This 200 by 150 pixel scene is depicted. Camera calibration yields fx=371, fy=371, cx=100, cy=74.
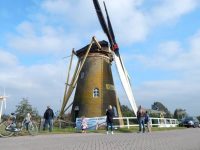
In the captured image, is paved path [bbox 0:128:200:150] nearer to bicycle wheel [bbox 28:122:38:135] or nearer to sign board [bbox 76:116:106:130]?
bicycle wheel [bbox 28:122:38:135]

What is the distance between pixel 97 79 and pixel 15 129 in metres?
18.7

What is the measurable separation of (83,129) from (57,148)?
1008 centimetres

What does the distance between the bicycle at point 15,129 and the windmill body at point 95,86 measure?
16.5 m

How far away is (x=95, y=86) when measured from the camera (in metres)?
35.2

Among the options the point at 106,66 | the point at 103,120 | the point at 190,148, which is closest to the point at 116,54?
the point at 106,66

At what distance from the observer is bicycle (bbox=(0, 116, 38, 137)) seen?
17.0 meters

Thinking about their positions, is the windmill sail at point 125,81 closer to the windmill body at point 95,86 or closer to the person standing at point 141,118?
the windmill body at point 95,86

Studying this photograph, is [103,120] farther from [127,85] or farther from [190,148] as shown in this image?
[190,148]

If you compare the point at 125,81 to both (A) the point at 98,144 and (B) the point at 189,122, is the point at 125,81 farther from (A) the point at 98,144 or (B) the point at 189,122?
(A) the point at 98,144

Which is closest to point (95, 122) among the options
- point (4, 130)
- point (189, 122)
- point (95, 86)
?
point (95, 86)

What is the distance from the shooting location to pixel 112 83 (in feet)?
122

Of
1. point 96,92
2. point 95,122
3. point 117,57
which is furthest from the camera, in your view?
point 117,57

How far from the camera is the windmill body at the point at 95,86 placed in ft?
113

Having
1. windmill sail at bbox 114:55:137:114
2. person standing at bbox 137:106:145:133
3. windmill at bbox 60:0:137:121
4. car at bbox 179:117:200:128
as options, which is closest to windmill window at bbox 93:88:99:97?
windmill at bbox 60:0:137:121
